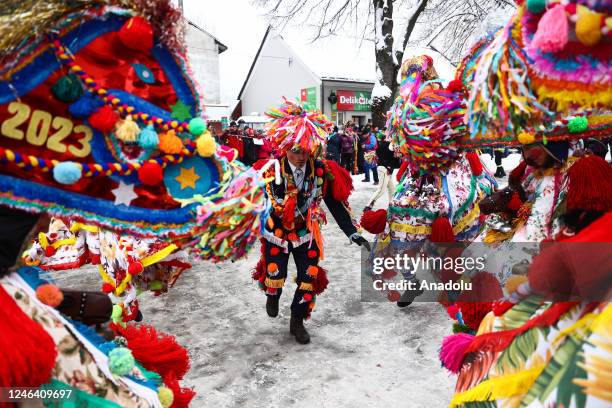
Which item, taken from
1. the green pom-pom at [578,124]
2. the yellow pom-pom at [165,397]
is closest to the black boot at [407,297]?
the green pom-pom at [578,124]

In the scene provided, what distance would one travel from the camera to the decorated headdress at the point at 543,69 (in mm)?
921

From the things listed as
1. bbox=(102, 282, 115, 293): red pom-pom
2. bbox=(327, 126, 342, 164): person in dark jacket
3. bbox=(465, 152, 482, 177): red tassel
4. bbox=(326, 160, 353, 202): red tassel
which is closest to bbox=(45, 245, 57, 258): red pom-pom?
bbox=(102, 282, 115, 293): red pom-pom

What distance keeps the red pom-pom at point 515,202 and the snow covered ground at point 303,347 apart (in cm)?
115

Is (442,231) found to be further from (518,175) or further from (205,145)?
(205,145)

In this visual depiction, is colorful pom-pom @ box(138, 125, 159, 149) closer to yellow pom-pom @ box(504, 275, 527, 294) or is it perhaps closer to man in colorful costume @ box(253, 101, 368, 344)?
yellow pom-pom @ box(504, 275, 527, 294)

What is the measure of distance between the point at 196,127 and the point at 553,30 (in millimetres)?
880

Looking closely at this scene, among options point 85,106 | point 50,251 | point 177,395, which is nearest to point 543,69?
point 85,106

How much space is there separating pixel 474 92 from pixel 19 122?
3.66 feet

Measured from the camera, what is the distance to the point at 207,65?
2356 cm

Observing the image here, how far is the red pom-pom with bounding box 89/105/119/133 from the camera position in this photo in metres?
1.15

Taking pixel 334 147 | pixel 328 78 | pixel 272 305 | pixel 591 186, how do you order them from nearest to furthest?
1. pixel 591 186
2. pixel 272 305
3. pixel 334 147
4. pixel 328 78

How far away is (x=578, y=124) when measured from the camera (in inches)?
90.7

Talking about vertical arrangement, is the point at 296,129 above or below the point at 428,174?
above

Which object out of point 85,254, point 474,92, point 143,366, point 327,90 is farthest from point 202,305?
point 327,90
